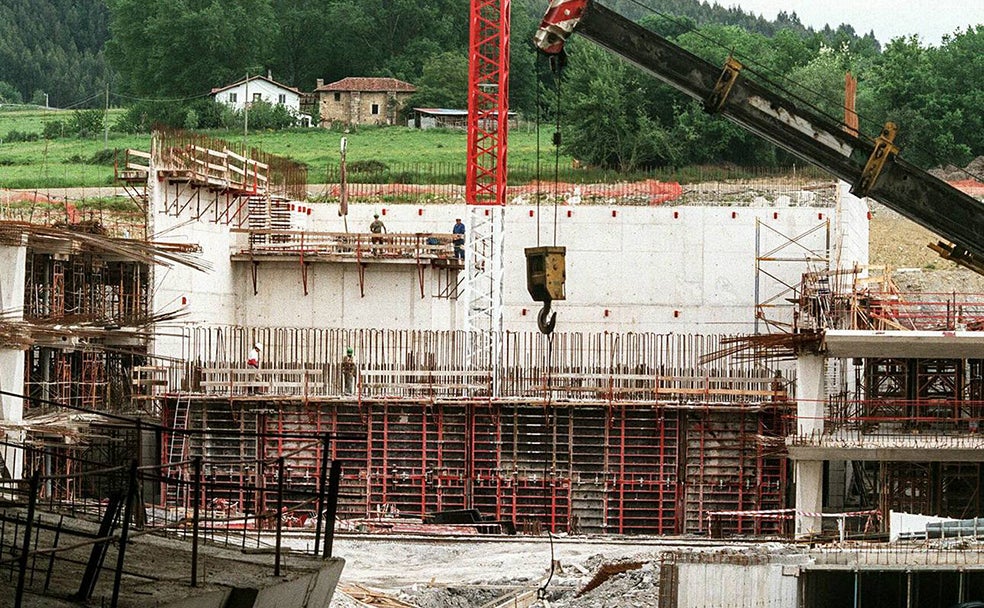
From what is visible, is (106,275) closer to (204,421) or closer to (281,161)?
(204,421)

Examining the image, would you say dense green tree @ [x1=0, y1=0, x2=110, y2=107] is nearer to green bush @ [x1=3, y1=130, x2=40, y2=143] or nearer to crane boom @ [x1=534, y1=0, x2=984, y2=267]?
green bush @ [x1=3, y1=130, x2=40, y2=143]

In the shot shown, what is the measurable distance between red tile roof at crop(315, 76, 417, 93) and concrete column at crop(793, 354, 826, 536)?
69.6 m

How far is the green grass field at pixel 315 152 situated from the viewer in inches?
3369

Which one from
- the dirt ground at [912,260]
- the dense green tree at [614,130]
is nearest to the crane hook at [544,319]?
the dirt ground at [912,260]

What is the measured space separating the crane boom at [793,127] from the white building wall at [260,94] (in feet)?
267

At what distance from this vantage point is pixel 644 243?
178 feet

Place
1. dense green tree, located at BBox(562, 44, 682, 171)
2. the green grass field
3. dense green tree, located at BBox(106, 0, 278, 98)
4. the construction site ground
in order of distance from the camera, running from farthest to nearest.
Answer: dense green tree, located at BBox(106, 0, 278, 98)
the green grass field
dense green tree, located at BBox(562, 44, 682, 171)
the construction site ground

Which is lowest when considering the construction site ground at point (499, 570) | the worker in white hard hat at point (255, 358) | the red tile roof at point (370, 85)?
the construction site ground at point (499, 570)

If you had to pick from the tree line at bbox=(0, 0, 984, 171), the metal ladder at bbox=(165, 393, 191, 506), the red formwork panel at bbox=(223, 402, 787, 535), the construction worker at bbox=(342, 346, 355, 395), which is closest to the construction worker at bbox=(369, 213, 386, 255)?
the construction worker at bbox=(342, 346, 355, 395)

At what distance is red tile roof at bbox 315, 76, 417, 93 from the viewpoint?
107m

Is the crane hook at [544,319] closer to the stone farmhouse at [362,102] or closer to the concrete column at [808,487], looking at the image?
the concrete column at [808,487]

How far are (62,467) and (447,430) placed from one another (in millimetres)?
8531

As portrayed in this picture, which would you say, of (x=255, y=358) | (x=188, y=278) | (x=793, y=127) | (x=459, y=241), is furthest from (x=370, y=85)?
(x=793, y=127)

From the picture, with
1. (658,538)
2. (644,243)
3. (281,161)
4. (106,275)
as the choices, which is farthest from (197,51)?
(658,538)
